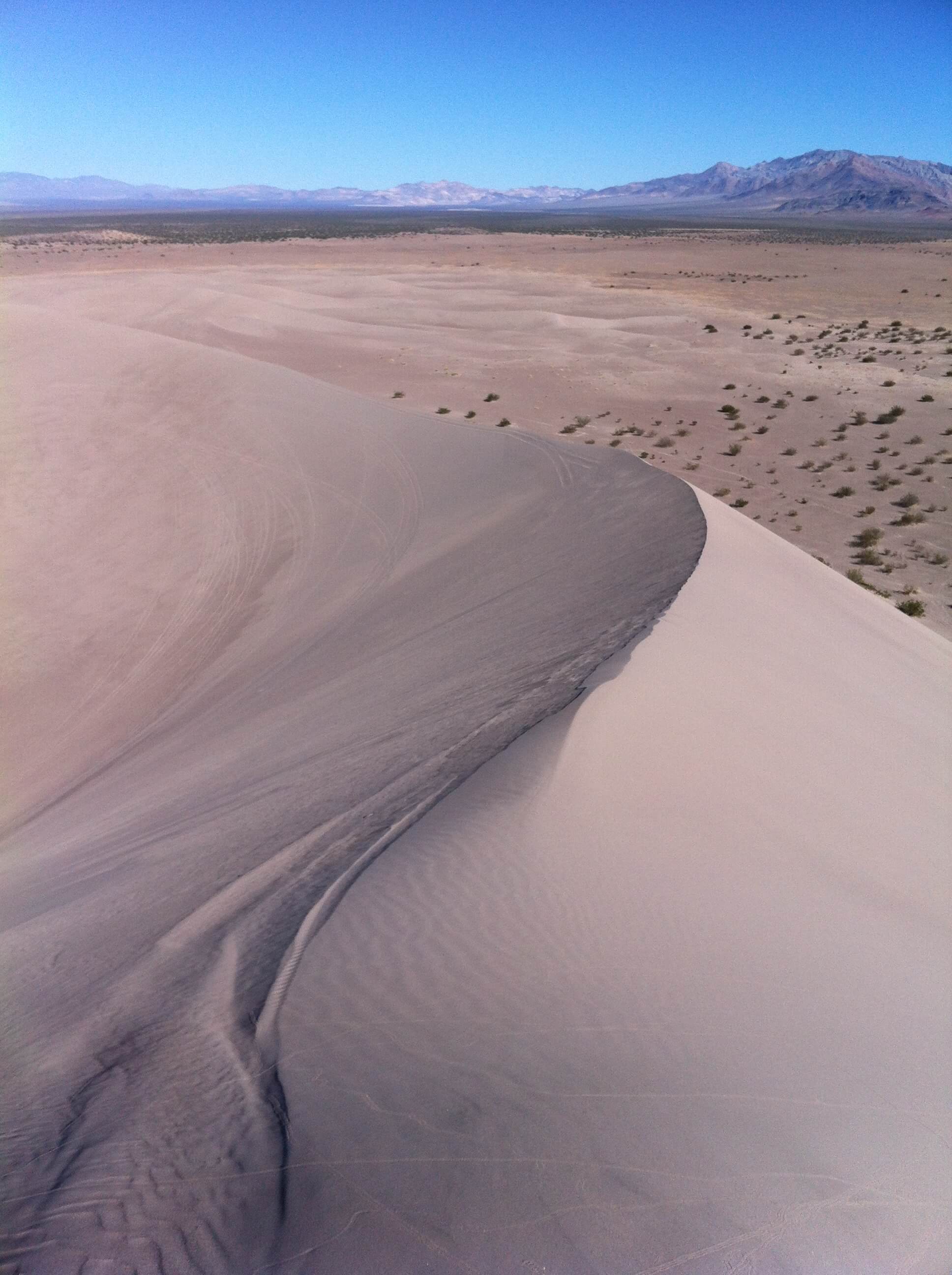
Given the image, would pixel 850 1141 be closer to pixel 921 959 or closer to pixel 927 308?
pixel 921 959

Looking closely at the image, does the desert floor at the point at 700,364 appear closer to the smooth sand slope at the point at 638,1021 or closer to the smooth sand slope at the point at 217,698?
the smooth sand slope at the point at 217,698

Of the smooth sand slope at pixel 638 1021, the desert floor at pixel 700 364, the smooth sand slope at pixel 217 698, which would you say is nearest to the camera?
the smooth sand slope at pixel 638 1021

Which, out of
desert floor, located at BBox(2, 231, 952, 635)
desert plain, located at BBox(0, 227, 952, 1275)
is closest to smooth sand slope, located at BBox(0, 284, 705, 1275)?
desert plain, located at BBox(0, 227, 952, 1275)

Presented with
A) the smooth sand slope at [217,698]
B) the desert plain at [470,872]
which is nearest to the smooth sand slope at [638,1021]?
the desert plain at [470,872]

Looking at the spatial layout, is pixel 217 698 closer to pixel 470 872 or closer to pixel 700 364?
pixel 470 872

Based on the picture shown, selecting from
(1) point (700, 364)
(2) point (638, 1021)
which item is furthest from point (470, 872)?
(1) point (700, 364)

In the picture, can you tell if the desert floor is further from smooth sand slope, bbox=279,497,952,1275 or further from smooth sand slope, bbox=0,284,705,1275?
smooth sand slope, bbox=279,497,952,1275
